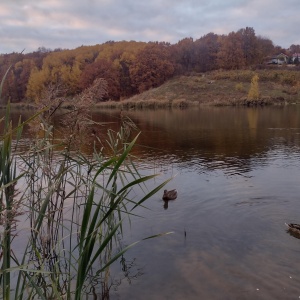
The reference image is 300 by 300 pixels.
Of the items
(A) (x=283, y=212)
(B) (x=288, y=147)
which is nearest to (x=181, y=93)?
(B) (x=288, y=147)

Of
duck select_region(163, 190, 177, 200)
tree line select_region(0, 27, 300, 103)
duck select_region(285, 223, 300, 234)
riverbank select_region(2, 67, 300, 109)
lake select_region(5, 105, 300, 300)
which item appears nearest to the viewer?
lake select_region(5, 105, 300, 300)

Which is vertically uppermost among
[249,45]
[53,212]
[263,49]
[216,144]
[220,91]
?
[249,45]

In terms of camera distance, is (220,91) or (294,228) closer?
(294,228)

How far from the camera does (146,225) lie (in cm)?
856

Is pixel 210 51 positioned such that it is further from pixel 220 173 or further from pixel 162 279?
pixel 162 279

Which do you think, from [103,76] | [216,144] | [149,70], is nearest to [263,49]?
[149,70]

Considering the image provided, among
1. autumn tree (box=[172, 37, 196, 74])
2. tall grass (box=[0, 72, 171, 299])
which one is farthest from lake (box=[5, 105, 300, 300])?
autumn tree (box=[172, 37, 196, 74])

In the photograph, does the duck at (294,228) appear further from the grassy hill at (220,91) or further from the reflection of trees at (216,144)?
the grassy hill at (220,91)

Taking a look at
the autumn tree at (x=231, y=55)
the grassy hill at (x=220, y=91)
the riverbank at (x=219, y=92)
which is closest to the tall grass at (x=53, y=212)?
the riverbank at (x=219, y=92)

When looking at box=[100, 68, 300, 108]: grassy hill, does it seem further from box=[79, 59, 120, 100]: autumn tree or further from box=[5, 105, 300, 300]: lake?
box=[5, 105, 300, 300]: lake

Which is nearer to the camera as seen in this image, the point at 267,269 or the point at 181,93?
the point at 267,269

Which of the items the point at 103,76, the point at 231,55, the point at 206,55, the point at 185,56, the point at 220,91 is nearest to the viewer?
the point at 103,76

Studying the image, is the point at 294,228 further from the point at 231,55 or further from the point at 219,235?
the point at 231,55

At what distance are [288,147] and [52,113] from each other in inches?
667
